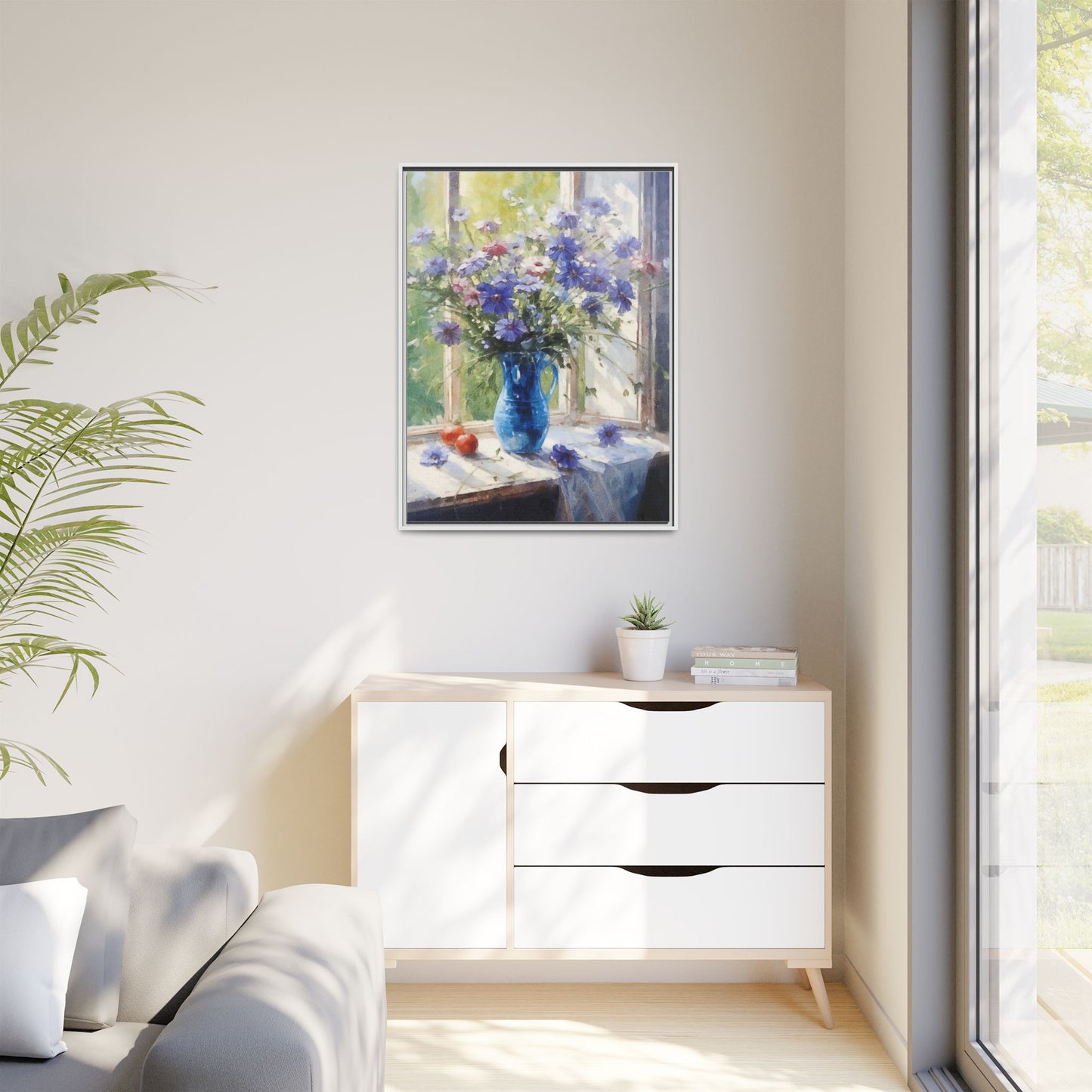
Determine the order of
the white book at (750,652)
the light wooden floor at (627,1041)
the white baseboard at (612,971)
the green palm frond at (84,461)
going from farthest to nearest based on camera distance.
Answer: the white baseboard at (612,971) → the green palm frond at (84,461) → the white book at (750,652) → the light wooden floor at (627,1041)

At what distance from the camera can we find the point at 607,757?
225cm

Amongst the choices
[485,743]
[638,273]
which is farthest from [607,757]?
[638,273]

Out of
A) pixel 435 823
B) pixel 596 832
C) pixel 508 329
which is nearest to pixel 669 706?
pixel 596 832

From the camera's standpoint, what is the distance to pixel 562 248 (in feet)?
8.50

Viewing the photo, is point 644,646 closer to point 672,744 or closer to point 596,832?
point 672,744

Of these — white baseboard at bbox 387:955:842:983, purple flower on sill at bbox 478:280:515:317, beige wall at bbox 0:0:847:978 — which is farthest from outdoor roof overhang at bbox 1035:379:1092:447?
white baseboard at bbox 387:955:842:983

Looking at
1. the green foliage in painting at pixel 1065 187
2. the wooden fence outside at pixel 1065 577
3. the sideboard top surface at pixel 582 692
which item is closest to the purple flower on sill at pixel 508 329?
the sideboard top surface at pixel 582 692

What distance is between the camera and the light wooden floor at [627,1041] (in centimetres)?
209

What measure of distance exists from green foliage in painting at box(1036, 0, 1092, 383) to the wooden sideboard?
0.98 m

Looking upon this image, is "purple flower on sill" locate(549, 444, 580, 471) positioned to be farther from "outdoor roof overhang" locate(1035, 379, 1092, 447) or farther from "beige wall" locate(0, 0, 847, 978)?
"outdoor roof overhang" locate(1035, 379, 1092, 447)

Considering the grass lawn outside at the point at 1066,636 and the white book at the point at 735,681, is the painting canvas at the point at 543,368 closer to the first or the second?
the white book at the point at 735,681

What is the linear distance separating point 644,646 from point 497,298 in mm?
1016

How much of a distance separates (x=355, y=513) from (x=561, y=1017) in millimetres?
1391

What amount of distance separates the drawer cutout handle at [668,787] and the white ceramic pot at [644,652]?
254mm
